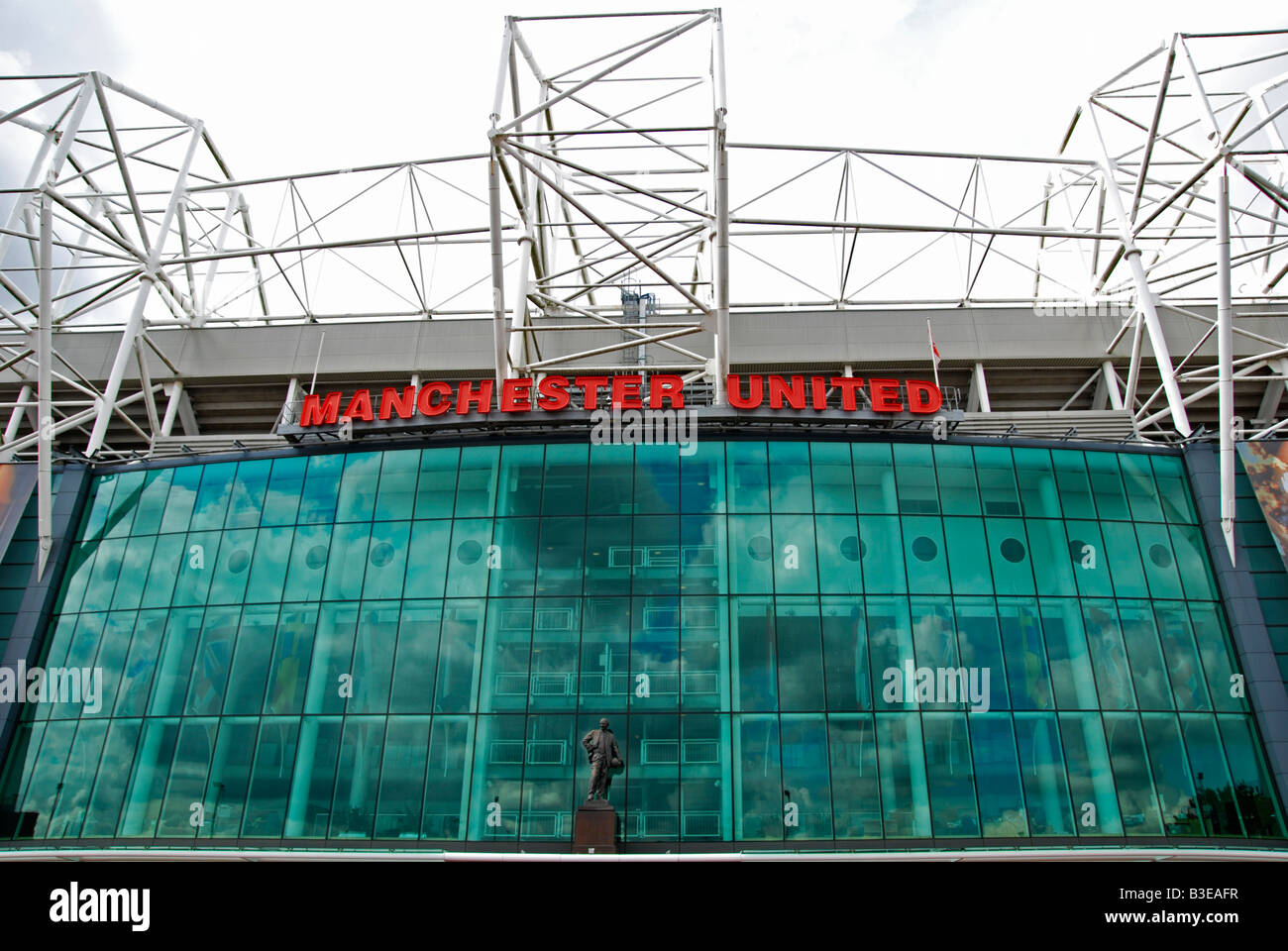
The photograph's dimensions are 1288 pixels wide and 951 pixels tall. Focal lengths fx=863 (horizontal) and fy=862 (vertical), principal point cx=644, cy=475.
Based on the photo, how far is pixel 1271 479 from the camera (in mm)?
26875

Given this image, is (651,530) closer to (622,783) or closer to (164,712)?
(622,783)

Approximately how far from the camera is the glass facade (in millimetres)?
23406

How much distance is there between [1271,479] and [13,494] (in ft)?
135

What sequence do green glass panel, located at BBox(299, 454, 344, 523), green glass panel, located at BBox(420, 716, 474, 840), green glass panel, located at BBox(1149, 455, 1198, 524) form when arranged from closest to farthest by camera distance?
green glass panel, located at BBox(420, 716, 474, 840) → green glass panel, located at BBox(1149, 455, 1198, 524) → green glass panel, located at BBox(299, 454, 344, 523)

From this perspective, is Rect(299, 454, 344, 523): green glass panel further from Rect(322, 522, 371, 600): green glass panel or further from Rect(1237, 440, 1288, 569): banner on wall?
Rect(1237, 440, 1288, 569): banner on wall

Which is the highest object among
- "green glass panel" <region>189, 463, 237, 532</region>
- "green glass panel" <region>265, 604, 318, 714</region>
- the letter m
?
the letter m

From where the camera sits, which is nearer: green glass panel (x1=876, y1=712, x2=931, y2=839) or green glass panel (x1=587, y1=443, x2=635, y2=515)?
green glass panel (x1=876, y1=712, x2=931, y2=839)

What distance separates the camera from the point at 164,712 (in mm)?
25609

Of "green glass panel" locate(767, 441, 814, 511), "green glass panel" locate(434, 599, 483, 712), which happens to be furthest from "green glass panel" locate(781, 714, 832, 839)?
"green glass panel" locate(434, 599, 483, 712)

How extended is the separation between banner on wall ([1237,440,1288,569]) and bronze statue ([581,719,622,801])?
20.7 meters

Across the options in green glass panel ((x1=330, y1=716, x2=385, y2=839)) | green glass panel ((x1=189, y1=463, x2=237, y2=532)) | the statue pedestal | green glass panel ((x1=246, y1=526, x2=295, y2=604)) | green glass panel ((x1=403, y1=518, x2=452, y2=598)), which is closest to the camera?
the statue pedestal

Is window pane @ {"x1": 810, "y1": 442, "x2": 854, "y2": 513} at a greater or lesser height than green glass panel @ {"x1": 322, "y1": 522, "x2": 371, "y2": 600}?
greater

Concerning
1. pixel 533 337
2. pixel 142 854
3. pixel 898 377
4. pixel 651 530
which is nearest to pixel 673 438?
pixel 651 530

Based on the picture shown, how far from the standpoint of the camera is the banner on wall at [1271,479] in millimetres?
26234
